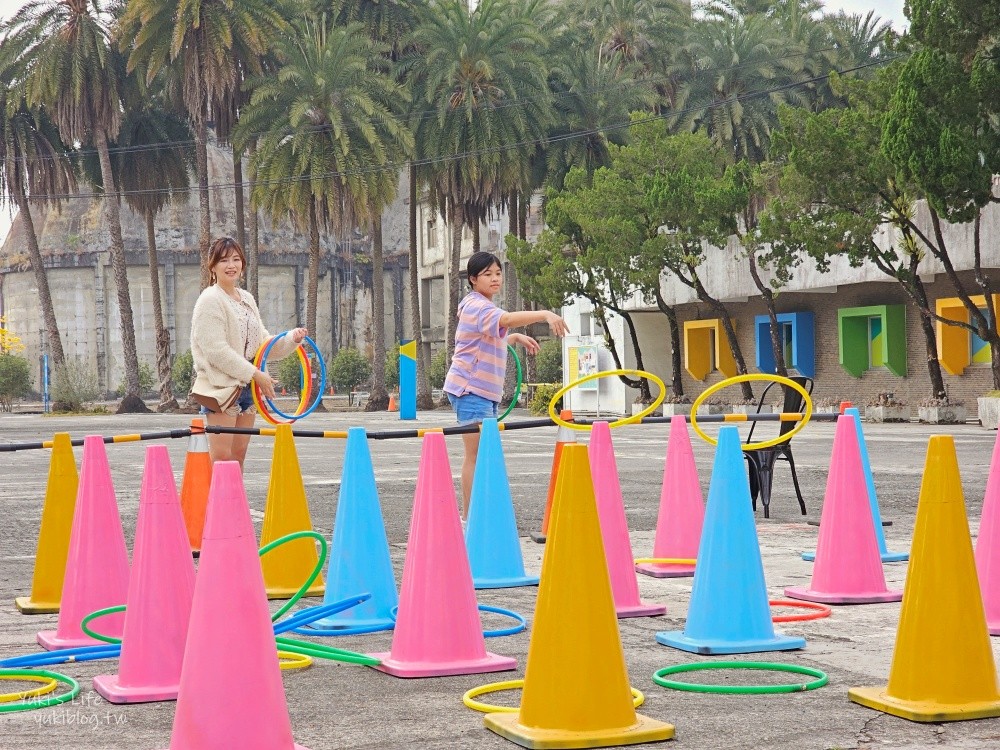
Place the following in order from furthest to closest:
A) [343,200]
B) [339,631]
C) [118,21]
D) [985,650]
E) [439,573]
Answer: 1. [118,21]
2. [343,200]
3. [339,631]
4. [439,573]
5. [985,650]

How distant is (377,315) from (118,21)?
15.0 meters

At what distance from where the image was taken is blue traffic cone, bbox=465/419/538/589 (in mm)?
7191

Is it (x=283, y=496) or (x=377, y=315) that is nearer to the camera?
(x=283, y=496)

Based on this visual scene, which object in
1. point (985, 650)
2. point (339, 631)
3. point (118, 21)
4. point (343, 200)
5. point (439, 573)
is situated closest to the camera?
point (985, 650)

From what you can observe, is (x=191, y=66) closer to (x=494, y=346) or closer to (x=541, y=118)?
(x=541, y=118)

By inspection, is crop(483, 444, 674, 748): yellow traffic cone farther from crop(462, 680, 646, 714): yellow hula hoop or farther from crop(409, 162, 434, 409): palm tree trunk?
crop(409, 162, 434, 409): palm tree trunk

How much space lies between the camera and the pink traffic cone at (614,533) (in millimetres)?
6215

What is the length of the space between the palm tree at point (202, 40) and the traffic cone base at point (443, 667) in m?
45.4

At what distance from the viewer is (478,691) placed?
14.9 ft

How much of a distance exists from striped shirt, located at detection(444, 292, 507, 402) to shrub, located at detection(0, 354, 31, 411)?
58.3 m

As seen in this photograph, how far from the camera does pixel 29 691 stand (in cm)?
470

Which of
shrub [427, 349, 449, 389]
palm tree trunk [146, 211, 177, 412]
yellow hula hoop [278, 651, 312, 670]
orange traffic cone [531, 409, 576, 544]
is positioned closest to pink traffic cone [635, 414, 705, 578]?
orange traffic cone [531, 409, 576, 544]

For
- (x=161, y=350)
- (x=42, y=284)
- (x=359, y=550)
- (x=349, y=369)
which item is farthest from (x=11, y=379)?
(x=359, y=550)

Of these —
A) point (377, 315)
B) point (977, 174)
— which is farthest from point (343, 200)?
point (977, 174)
